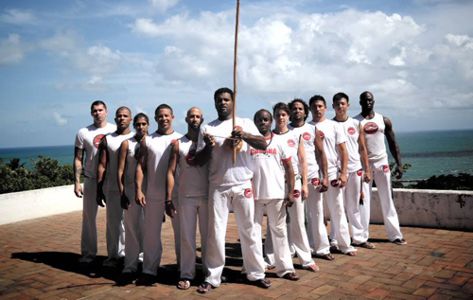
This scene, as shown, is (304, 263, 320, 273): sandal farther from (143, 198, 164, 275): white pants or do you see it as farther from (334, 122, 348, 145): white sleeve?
(143, 198, 164, 275): white pants

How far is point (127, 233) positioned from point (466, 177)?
24.0ft

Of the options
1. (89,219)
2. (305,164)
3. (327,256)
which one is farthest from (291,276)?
(89,219)

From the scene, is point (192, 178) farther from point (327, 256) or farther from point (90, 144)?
point (327, 256)

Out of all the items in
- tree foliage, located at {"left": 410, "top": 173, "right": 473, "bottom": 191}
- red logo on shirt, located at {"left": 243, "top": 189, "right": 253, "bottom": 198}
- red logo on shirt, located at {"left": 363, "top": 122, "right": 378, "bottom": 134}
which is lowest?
tree foliage, located at {"left": 410, "top": 173, "right": 473, "bottom": 191}

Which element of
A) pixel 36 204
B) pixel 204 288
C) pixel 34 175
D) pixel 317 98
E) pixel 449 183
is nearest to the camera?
pixel 204 288

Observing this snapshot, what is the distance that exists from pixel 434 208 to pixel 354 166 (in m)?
2.02

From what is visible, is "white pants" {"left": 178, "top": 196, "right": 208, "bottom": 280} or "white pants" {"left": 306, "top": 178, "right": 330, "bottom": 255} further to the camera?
"white pants" {"left": 306, "top": 178, "right": 330, "bottom": 255}

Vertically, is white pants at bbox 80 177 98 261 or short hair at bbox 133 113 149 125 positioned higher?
short hair at bbox 133 113 149 125

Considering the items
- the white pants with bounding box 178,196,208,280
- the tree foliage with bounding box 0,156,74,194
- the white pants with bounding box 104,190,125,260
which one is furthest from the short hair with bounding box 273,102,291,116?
the tree foliage with bounding box 0,156,74,194

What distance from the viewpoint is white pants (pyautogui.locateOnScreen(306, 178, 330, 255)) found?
5027mm

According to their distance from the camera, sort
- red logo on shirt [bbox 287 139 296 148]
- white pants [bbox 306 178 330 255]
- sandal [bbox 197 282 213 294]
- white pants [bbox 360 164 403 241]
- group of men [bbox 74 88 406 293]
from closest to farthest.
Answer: sandal [bbox 197 282 213 294]
group of men [bbox 74 88 406 293]
red logo on shirt [bbox 287 139 296 148]
white pants [bbox 306 178 330 255]
white pants [bbox 360 164 403 241]

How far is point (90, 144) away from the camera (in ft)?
17.0

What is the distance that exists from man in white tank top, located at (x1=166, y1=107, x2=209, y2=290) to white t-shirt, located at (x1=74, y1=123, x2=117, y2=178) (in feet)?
4.79

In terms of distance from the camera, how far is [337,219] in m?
5.21
